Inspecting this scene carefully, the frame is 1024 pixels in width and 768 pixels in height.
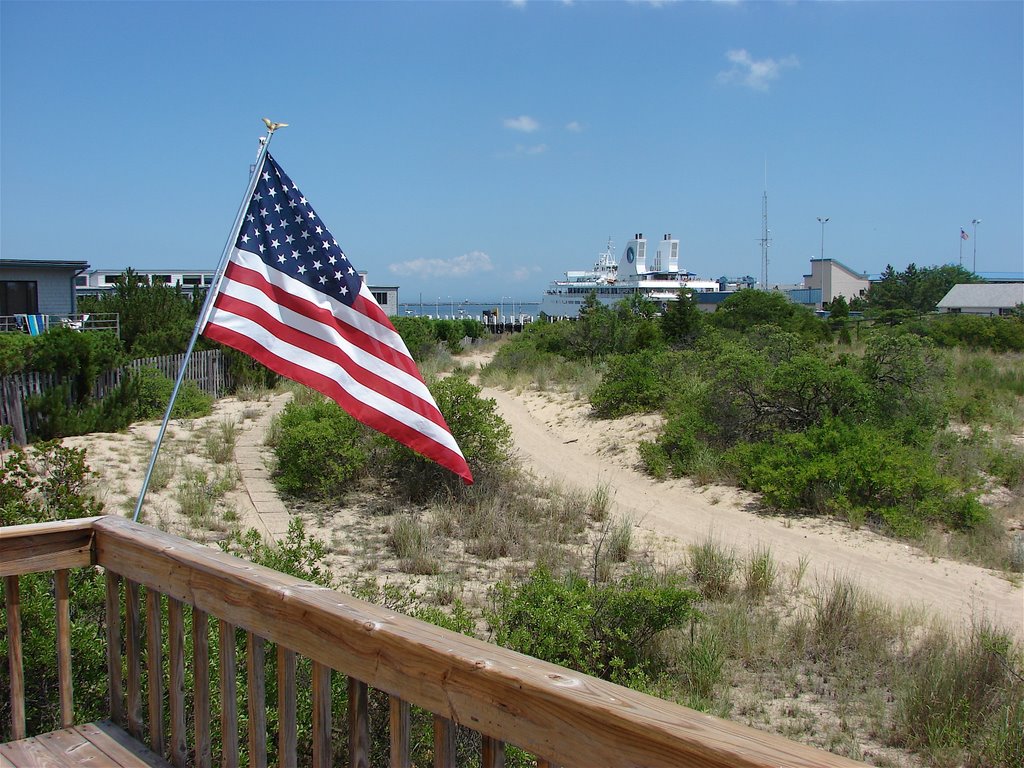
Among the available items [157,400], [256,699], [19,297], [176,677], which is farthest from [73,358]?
[19,297]

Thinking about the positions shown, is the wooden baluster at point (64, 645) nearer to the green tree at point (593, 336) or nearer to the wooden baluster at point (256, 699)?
the wooden baluster at point (256, 699)

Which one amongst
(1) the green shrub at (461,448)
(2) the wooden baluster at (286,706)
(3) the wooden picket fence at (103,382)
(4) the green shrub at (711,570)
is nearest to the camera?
(2) the wooden baluster at (286,706)

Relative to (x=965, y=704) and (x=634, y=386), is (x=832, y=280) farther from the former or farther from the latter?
A: (x=965, y=704)

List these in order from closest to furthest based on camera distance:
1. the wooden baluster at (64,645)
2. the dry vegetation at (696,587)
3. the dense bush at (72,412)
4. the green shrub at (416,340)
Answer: the wooden baluster at (64,645) < the dry vegetation at (696,587) < the dense bush at (72,412) < the green shrub at (416,340)

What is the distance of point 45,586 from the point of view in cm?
378

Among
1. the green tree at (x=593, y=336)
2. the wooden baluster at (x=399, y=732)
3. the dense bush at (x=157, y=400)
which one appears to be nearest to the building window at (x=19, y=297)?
the dense bush at (x=157, y=400)

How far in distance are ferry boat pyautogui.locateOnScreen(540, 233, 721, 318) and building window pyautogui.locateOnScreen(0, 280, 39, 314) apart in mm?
57743

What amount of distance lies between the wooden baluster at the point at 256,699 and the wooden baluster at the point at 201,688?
0.24 m

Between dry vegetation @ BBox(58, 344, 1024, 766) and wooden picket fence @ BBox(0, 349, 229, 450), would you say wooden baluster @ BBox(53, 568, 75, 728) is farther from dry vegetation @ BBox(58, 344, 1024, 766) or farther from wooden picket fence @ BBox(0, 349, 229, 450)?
wooden picket fence @ BBox(0, 349, 229, 450)

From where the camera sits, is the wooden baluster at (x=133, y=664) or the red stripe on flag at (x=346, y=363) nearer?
the wooden baluster at (x=133, y=664)

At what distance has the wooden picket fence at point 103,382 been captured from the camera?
44.9 ft

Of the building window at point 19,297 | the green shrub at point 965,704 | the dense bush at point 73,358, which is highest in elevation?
the building window at point 19,297

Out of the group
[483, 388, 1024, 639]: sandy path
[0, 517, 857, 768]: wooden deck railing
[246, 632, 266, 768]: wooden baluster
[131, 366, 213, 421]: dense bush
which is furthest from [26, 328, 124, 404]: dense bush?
[246, 632, 266, 768]: wooden baluster

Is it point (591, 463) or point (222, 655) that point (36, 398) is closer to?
point (591, 463)
